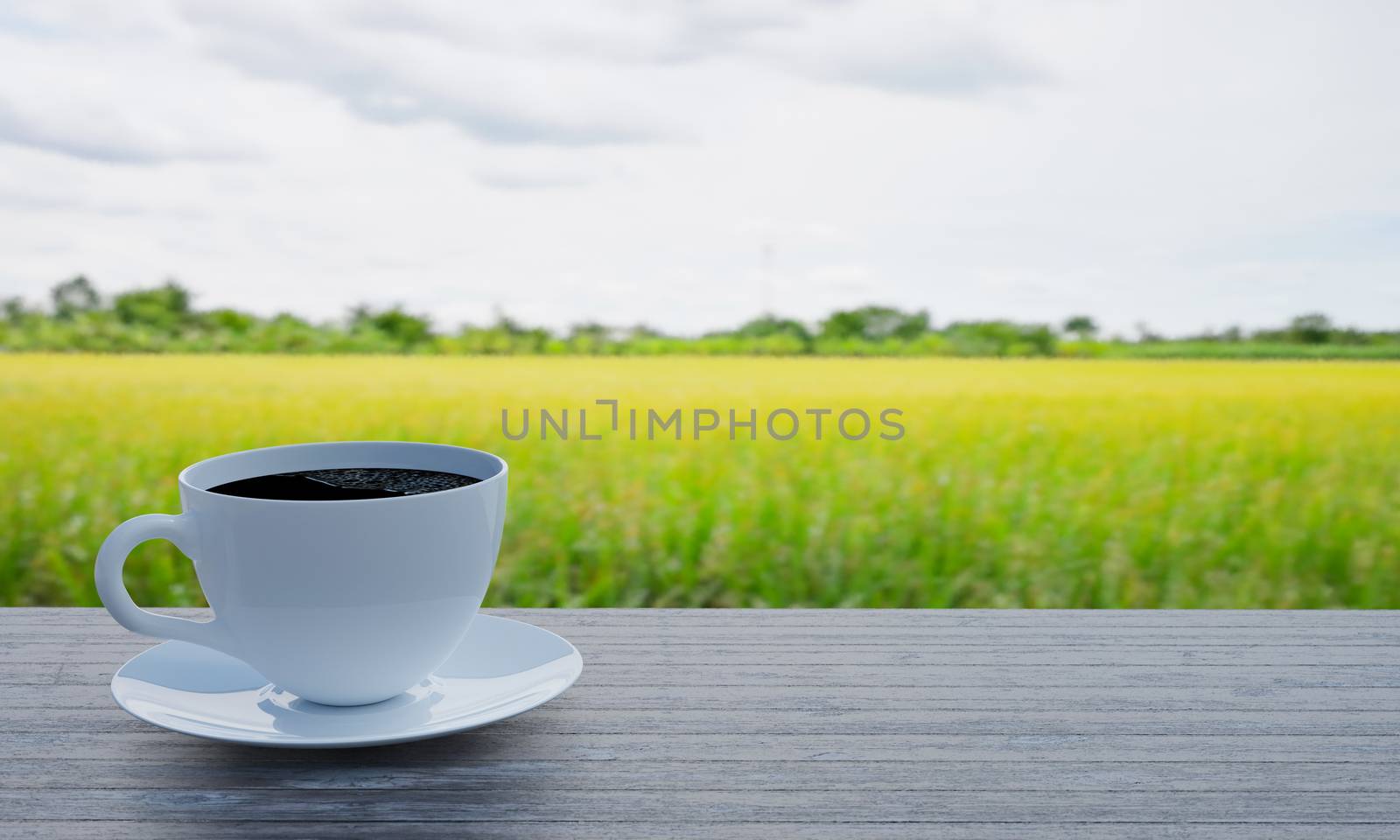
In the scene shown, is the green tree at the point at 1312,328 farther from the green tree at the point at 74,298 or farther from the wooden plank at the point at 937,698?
the green tree at the point at 74,298

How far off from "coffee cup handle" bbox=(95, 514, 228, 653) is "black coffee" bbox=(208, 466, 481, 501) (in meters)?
0.03

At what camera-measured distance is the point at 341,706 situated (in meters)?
0.49

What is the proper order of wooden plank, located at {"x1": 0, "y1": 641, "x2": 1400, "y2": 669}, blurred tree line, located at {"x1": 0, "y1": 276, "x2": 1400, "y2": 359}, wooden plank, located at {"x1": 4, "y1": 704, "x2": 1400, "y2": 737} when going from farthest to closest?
blurred tree line, located at {"x1": 0, "y1": 276, "x2": 1400, "y2": 359} → wooden plank, located at {"x1": 0, "y1": 641, "x2": 1400, "y2": 669} → wooden plank, located at {"x1": 4, "y1": 704, "x2": 1400, "y2": 737}

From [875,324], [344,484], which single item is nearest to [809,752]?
[344,484]

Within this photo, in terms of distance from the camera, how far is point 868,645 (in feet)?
2.13

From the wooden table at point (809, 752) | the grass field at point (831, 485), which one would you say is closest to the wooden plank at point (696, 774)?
the wooden table at point (809, 752)

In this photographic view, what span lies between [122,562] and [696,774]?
278 mm

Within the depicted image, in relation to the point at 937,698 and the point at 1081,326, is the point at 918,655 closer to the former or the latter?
the point at 937,698

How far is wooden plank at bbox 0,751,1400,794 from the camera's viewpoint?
44 centimetres

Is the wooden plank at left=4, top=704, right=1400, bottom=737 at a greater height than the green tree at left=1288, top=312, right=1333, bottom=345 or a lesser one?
lesser

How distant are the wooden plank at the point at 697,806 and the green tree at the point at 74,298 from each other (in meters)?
2.94

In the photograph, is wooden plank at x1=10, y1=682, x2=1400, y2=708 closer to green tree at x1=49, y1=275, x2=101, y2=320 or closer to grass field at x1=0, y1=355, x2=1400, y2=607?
grass field at x1=0, y1=355, x2=1400, y2=607

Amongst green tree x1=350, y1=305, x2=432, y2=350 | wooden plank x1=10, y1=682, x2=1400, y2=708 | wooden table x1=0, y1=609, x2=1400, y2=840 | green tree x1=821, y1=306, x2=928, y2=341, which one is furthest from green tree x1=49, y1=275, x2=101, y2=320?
wooden plank x1=10, y1=682, x2=1400, y2=708

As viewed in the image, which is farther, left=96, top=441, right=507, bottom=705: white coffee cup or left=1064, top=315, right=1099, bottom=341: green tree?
left=1064, top=315, right=1099, bottom=341: green tree
